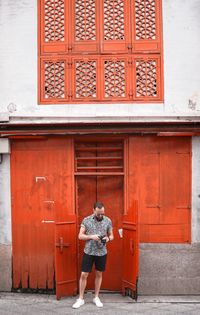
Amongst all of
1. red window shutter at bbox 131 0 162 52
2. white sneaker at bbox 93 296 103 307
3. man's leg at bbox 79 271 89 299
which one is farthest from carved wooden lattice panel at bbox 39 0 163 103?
white sneaker at bbox 93 296 103 307

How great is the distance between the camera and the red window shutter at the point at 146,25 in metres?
10.9

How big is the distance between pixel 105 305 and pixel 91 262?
85 centimetres

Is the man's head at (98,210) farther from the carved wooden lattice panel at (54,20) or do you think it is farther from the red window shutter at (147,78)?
the carved wooden lattice panel at (54,20)

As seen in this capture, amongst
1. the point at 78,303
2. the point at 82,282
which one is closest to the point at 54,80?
the point at 82,282

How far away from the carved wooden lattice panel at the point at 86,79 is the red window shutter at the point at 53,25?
1.96 ft

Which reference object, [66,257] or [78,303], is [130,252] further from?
[78,303]

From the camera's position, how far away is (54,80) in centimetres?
1095

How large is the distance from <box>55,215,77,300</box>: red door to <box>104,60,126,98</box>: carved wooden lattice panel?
2.56m

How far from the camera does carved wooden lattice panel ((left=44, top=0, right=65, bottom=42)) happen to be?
1102 cm

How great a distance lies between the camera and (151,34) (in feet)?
35.9

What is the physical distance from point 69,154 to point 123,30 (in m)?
2.71

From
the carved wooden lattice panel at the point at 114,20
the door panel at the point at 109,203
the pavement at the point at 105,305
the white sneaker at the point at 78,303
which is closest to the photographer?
the pavement at the point at 105,305

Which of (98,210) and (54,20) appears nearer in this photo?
(98,210)

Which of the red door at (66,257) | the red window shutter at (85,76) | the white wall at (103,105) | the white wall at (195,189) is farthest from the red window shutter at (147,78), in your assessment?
the red door at (66,257)
